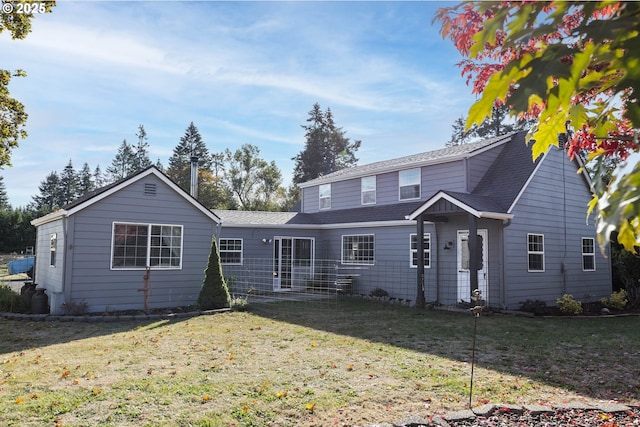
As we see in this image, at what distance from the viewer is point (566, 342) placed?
844cm

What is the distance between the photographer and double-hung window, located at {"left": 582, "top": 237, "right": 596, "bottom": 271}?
50.7 ft

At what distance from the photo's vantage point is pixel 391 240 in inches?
632

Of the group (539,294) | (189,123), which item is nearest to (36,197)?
(189,123)

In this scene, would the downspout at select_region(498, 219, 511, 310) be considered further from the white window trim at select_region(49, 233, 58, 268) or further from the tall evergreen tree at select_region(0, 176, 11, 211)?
the tall evergreen tree at select_region(0, 176, 11, 211)

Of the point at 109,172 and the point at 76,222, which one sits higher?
the point at 109,172

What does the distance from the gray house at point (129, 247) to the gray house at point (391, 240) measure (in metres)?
0.03

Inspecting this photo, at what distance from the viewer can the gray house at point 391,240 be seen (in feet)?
39.2

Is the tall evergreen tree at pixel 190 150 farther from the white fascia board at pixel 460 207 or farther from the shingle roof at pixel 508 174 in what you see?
the white fascia board at pixel 460 207

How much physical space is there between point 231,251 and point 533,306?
1102 centimetres

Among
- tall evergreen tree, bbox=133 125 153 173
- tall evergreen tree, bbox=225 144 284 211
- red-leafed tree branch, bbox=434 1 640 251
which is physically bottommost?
red-leafed tree branch, bbox=434 1 640 251

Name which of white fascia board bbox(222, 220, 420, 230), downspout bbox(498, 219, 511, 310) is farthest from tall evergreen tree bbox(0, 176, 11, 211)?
downspout bbox(498, 219, 511, 310)

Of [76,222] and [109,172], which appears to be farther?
[109,172]

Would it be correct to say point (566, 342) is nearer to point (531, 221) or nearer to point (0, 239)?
point (531, 221)

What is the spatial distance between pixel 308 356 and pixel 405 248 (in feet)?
30.1
